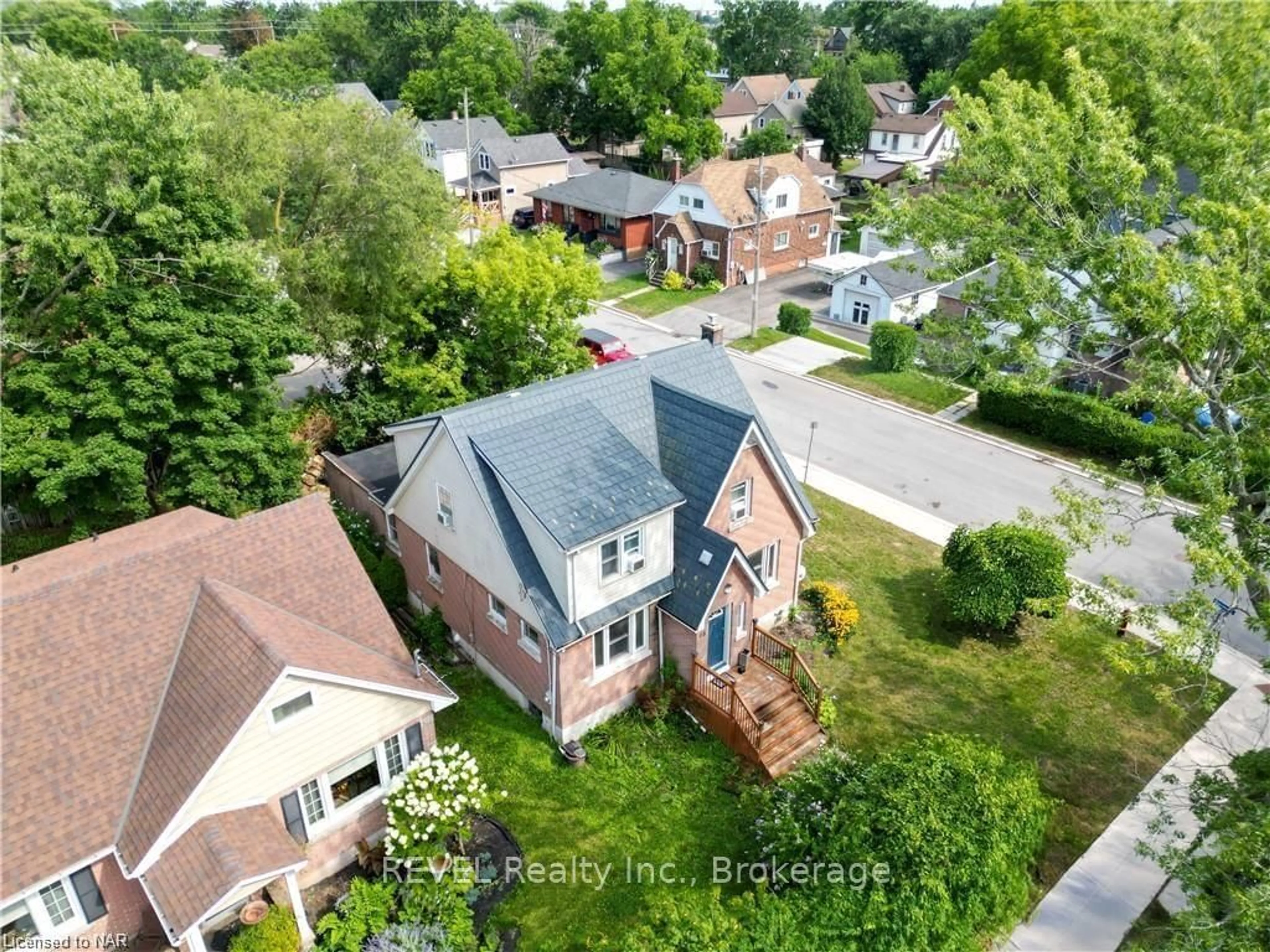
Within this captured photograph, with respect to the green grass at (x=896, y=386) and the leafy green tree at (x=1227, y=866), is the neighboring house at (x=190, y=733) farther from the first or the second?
the green grass at (x=896, y=386)

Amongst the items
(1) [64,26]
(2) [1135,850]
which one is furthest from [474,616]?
(1) [64,26]

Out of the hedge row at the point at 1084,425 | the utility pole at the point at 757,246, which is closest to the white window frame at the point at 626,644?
the hedge row at the point at 1084,425

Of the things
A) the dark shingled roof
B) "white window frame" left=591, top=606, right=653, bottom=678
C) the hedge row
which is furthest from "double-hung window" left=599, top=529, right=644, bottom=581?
the hedge row

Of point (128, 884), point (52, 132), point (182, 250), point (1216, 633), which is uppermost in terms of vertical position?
point (52, 132)

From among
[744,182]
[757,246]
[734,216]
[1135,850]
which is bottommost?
[1135,850]

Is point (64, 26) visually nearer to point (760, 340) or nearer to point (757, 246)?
point (757, 246)

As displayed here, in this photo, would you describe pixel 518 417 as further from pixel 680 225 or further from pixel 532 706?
pixel 680 225

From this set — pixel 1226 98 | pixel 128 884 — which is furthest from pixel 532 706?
pixel 1226 98
